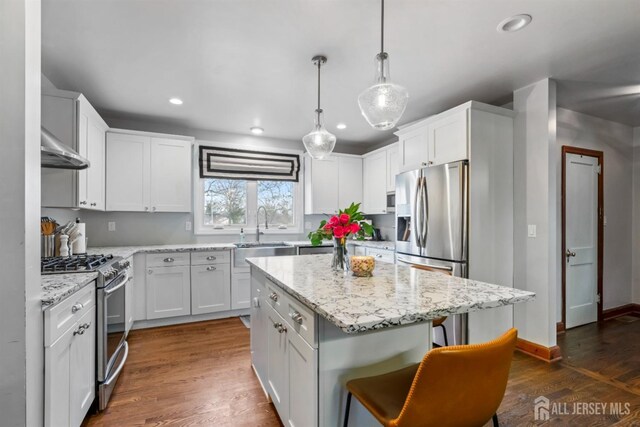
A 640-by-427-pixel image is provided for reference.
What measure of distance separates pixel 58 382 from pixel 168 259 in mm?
2106

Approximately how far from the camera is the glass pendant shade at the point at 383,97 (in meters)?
1.68

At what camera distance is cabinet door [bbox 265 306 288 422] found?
1593 mm

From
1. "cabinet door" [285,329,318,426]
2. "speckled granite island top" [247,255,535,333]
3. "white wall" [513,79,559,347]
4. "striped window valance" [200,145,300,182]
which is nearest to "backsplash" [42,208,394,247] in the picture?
"striped window valance" [200,145,300,182]

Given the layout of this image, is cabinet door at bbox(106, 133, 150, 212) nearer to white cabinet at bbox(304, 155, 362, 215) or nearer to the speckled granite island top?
white cabinet at bbox(304, 155, 362, 215)

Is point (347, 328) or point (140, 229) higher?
point (140, 229)

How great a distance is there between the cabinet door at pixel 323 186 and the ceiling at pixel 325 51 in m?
1.35

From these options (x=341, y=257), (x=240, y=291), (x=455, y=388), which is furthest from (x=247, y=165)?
(x=455, y=388)

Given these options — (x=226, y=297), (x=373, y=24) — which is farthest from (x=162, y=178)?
(x=373, y=24)

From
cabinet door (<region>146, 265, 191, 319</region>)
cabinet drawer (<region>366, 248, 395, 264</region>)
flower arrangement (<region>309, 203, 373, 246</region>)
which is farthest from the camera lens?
cabinet drawer (<region>366, 248, 395, 264</region>)

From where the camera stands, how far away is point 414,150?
333cm

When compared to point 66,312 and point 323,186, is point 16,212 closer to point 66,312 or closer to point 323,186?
point 66,312

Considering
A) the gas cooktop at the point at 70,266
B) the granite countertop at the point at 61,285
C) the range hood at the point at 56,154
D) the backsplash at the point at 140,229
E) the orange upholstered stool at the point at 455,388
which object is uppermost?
the range hood at the point at 56,154

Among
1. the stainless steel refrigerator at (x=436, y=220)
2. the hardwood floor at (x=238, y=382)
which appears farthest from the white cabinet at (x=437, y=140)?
the hardwood floor at (x=238, y=382)

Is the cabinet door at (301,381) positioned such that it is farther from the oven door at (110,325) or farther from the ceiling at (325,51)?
the ceiling at (325,51)
